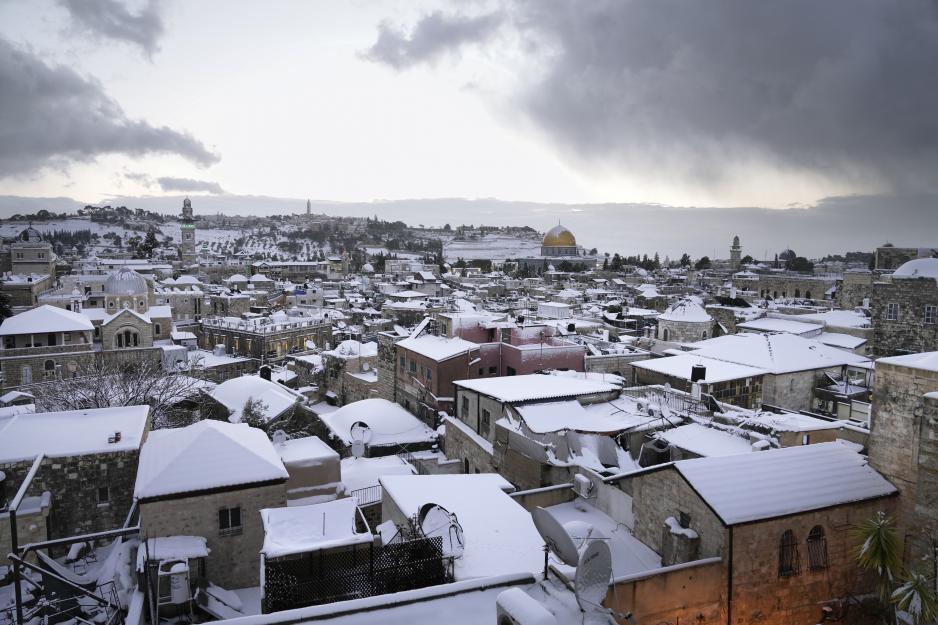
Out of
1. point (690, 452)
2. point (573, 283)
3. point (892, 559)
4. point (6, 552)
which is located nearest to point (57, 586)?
point (6, 552)

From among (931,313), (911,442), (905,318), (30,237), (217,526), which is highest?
(30,237)

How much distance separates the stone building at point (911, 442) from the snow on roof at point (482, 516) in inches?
222

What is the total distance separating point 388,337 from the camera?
2934 cm

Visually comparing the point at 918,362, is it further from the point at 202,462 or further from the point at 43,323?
the point at 43,323

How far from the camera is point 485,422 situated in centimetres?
1678

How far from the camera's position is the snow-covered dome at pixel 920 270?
881 inches

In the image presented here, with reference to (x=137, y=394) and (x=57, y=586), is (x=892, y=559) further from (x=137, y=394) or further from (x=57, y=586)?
(x=137, y=394)

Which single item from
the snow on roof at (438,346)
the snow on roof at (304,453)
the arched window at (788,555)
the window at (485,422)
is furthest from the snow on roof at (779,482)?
the snow on roof at (438,346)

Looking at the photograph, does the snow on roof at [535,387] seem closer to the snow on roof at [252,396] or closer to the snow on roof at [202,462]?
the snow on roof at [202,462]

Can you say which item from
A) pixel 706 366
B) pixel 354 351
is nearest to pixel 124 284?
pixel 354 351

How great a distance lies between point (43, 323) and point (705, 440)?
114 ft

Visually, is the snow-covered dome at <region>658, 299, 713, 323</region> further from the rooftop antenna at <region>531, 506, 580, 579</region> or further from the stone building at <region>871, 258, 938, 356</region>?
the rooftop antenna at <region>531, 506, 580, 579</region>

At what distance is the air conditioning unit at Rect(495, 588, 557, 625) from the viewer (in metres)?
5.02

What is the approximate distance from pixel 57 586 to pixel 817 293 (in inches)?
2872
